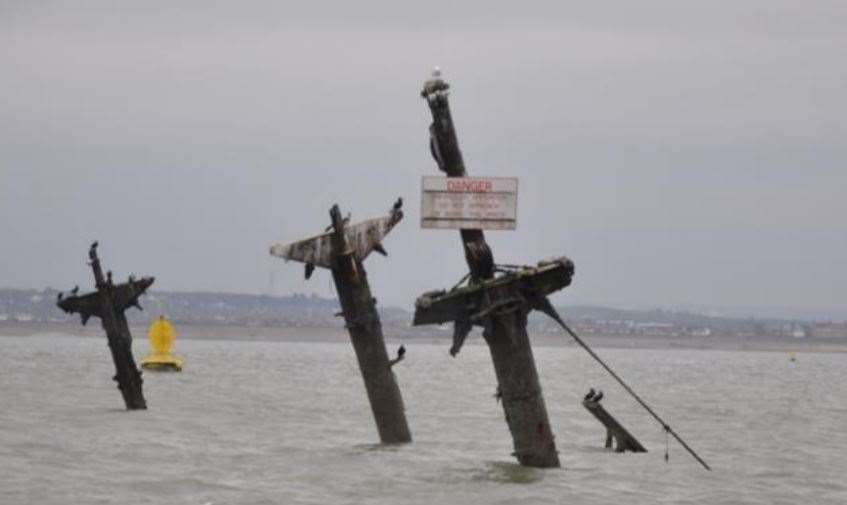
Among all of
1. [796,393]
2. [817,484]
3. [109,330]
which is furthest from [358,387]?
[817,484]

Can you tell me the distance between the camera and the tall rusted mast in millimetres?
32500

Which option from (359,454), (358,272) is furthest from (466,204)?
(359,454)

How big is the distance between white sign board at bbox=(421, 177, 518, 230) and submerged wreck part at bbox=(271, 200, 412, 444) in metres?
3.84

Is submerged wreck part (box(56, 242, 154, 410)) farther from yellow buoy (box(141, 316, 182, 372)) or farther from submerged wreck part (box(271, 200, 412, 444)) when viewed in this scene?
yellow buoy (box(141, 316, 182, 372))

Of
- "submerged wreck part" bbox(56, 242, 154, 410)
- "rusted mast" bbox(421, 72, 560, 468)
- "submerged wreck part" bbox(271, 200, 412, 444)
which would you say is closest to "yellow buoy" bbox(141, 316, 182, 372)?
"submerged wreck part" bbox(56, 242, 154, 410)

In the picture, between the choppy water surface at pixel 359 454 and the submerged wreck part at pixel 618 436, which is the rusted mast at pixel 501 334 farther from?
the submerged wreck part at pixel 618 436

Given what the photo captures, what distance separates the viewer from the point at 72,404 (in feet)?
198

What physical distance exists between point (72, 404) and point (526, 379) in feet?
98.8

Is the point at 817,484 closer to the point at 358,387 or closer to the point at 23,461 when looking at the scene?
the point at 23,461

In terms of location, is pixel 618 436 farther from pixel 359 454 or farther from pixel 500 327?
pixel 500 327

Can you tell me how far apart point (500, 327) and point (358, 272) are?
511 cm

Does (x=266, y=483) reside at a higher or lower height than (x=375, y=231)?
lower

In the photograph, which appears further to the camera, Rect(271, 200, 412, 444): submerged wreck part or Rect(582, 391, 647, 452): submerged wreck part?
Rect(582, 391, 647, 452): submerged wreck part

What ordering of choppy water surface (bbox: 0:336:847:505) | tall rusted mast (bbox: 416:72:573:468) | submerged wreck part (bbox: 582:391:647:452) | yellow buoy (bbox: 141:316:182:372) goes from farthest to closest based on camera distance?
yellow buoy (bbox: 141:316:182:372)
submerged wreck part (bbox: 582:391:647:452)
choppy water surface (bbox: 0:336:847:505)
tall rusted mast (bbox: 416:72:573:468)
